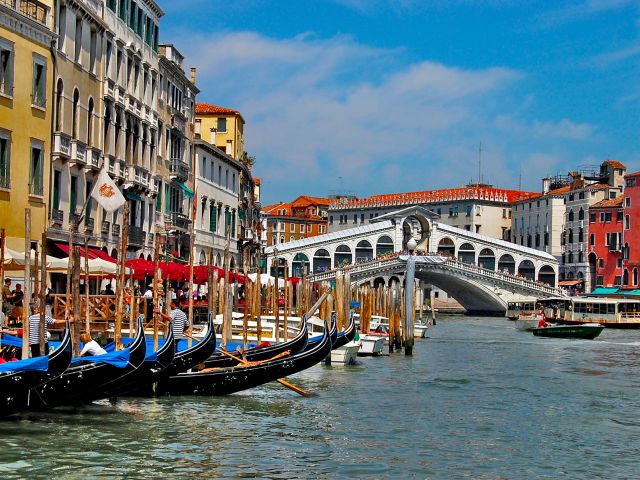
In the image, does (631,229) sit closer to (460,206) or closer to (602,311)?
(602,311)

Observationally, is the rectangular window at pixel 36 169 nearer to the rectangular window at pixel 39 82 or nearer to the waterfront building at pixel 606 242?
the rectangular window at pixel 39 82

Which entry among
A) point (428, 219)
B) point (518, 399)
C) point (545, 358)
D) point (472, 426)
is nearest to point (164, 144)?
point (545, 358)

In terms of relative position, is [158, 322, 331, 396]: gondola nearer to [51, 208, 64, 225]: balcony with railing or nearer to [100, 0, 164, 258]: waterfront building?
[51, 208, 64, 225]: balcony with railing

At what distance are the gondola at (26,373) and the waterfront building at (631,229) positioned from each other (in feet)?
145

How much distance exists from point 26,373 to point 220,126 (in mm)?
28144

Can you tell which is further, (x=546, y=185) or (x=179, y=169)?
(x=546, y=185)

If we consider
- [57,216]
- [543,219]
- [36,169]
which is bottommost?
[57,216]

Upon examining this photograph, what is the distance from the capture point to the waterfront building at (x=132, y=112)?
73.1ft

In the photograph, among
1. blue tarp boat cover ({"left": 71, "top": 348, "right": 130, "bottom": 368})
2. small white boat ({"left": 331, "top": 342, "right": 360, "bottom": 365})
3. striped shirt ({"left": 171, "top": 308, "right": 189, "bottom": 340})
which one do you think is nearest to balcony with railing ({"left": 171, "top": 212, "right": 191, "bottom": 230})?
small white boat ({"left": 331, "top": 342, "right": 360, "bottom": 365})

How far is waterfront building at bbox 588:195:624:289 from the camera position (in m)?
54.4

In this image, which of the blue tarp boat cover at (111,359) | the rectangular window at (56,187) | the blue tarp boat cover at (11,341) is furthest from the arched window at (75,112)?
the blue tarp boat cover at (111,359)

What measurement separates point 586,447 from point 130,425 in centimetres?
428

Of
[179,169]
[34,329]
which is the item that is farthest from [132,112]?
[34,329]

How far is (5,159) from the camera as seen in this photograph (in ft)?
57.1
